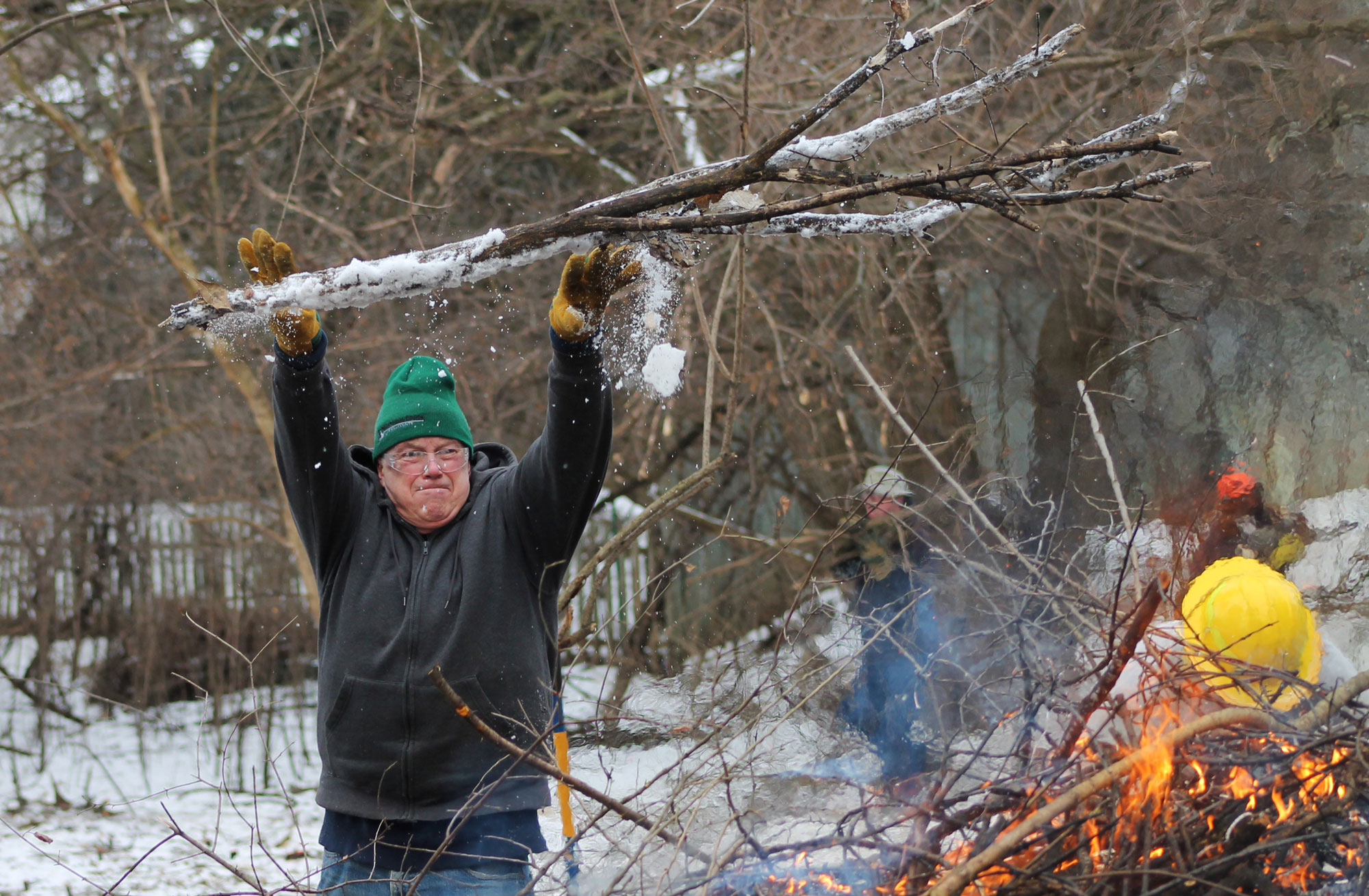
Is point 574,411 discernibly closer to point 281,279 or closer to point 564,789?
point 281,279

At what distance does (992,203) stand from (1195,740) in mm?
1029

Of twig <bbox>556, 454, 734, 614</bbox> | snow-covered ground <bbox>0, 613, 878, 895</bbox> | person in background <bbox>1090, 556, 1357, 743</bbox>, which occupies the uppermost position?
twig <bbox>556, 454, 734, 614</bbox>

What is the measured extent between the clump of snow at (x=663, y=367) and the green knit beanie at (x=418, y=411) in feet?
1.64

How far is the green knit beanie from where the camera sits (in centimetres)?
243

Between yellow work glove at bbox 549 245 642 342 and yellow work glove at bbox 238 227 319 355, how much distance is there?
54cm

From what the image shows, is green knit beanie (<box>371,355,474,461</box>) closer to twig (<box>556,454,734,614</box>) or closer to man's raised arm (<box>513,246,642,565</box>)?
man's raised arm (<box>513,246,642,565</box>)

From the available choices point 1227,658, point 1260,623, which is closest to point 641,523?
point 1260,623

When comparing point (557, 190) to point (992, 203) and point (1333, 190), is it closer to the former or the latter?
point (1333, 190)

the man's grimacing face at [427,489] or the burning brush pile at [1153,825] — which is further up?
the man's grimacing face at [427,489]

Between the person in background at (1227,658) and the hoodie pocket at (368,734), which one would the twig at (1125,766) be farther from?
the hoodie pocket at (368,734)

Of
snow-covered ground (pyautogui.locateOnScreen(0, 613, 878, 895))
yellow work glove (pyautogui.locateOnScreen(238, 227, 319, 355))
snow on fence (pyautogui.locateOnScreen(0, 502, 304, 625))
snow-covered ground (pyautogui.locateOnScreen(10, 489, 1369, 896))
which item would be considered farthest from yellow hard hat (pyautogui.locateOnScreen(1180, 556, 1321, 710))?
snow on fence (pyautogui.locateOnScreen(0, 502, 304, 625))

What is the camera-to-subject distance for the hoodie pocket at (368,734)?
217 centimetres

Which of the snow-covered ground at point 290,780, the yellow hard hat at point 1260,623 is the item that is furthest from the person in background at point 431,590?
the yellow hard hat at point 1260,623

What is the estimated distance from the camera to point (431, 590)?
2283 millimetres
